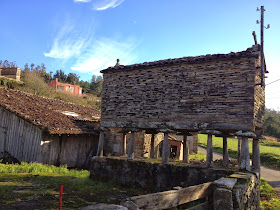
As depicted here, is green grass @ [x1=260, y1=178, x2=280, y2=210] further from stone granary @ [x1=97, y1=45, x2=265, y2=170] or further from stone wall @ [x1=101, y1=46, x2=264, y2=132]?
stone wall @ [x1=101, y1=46, x2=264, y2=132]

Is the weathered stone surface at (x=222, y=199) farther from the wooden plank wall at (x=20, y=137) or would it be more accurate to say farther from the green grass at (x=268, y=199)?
the wooden plank wall at (x=20, y=137)

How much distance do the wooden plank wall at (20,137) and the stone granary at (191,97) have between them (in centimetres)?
432

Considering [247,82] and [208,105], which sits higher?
[247,82]

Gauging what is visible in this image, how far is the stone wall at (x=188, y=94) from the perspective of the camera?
8070 millimetres

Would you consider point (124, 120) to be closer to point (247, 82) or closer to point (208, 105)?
point (208, 105)

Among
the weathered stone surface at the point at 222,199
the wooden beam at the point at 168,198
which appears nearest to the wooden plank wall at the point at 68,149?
the wooden beam at the point at 168,198

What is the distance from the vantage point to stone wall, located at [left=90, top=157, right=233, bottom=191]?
26.9 feet

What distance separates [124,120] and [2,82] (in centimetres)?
2476

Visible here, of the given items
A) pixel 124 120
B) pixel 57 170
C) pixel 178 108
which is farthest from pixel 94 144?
pixel 178 108

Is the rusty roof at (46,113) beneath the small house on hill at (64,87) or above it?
beneath

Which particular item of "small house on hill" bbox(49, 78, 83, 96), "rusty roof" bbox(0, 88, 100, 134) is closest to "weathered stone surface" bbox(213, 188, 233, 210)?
"rusty roof" bbox(0, 88, 100, 134)

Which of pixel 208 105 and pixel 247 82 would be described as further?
pixel 208 105

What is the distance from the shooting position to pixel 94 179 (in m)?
10.6

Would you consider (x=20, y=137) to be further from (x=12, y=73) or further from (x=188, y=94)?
(x=12, y=73)
